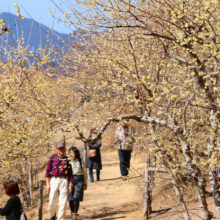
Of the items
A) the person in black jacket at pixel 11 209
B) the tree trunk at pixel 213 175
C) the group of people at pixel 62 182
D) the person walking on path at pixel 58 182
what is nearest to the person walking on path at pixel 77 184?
the group of people at pixel 62 182

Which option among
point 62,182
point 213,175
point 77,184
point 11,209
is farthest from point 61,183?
point 213,175

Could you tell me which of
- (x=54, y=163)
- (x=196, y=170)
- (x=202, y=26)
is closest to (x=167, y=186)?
(x=54, y=163)

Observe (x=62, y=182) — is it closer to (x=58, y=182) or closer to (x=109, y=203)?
(x=58, y=182)

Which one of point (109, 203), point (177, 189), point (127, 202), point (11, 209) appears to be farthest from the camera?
point (109, 203)

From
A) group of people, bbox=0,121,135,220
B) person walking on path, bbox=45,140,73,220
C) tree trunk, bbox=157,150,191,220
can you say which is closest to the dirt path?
group of people, bbox=0,121,135,220

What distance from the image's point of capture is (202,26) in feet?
13.6

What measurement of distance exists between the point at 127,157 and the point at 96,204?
1669 mm

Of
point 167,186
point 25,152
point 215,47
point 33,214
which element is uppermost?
point 215,47

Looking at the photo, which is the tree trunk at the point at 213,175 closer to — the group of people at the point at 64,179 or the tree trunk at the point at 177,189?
the tree trunk at the point at 177,189

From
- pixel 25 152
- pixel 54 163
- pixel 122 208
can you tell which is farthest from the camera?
pixel 122 208

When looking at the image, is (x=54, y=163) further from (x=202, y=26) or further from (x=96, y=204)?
(x=202, y=26)

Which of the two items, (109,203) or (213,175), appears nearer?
(213,175)

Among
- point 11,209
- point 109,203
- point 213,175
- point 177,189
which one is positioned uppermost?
point 213,175

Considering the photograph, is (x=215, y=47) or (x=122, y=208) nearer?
(x=215, y=47)
